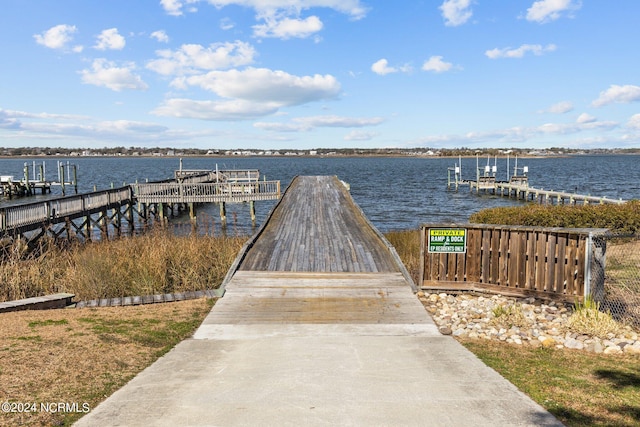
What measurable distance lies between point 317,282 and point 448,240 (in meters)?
3.33

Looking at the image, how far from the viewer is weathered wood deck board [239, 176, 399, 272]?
13.4 m

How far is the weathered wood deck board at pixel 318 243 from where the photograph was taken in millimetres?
13375

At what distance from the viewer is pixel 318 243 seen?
16250mm

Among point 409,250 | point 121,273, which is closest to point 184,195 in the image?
point 409,250

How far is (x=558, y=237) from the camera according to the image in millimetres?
10320

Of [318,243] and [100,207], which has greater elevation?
[100,207]

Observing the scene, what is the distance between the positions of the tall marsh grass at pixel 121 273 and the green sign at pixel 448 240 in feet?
19.3

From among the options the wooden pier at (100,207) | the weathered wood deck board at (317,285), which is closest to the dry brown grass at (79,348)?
the weathered wood deck board at (317,285)

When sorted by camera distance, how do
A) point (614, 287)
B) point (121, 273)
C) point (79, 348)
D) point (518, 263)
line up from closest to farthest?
point (79, 348)
point (518, 263)
point (614, 287)
point (121, 273)

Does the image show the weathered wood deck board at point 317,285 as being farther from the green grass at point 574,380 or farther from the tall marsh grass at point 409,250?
the green grass at point 574,380

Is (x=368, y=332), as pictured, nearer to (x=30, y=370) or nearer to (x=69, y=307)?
(x=30, y=370)

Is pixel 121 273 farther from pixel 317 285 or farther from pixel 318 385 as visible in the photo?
pixel 318 385

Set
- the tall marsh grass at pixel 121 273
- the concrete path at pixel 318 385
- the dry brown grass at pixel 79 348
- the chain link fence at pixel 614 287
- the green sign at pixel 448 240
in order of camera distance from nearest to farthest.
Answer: the concrete path at pixel 318 385, the dry brown grass at pixel 79 348, the chain link fence at pixel 614 287, the green sign at pixel 448 240, the tall marsh grass at pixel 121 273

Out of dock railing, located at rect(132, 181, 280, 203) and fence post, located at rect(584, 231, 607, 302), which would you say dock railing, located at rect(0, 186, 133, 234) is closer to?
dock railing, located at rect(132, 181, 280, 203)
